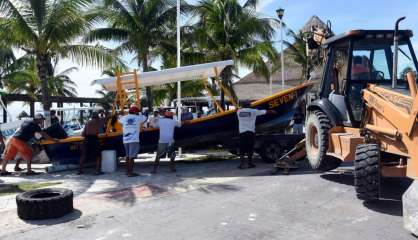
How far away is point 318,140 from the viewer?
8.35 m

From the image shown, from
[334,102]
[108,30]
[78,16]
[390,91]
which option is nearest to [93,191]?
[334,102]

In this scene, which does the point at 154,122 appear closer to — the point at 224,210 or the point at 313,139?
the point at 313,139

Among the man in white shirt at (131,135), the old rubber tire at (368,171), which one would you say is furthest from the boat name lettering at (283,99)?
the old rubber tire at (368,171)

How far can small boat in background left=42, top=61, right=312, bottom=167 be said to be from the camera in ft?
38.4

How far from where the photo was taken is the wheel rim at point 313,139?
873 cm

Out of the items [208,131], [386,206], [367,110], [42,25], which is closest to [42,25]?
[42,25]

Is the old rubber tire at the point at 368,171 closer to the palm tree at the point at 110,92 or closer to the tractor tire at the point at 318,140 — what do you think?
the tractor tire at the point at 318,140

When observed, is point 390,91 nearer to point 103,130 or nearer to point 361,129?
point 361,129

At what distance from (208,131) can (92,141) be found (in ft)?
10.3

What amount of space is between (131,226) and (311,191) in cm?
345

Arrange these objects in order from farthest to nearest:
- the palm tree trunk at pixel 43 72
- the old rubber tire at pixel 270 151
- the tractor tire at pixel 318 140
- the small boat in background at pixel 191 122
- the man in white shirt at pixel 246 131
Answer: the palm tree trunk at pixel 43 72 < the old rubber tire at pixel 270 151 < the small boat in background at pixel 191 122 < the man in white shirt at pixel 246 131 < the tractor tire at pixel 318 140

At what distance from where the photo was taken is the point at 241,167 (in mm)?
11234

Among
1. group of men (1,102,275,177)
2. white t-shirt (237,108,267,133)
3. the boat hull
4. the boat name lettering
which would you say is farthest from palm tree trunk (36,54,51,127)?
the boat name lettering

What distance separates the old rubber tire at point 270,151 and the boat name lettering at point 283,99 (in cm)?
121
